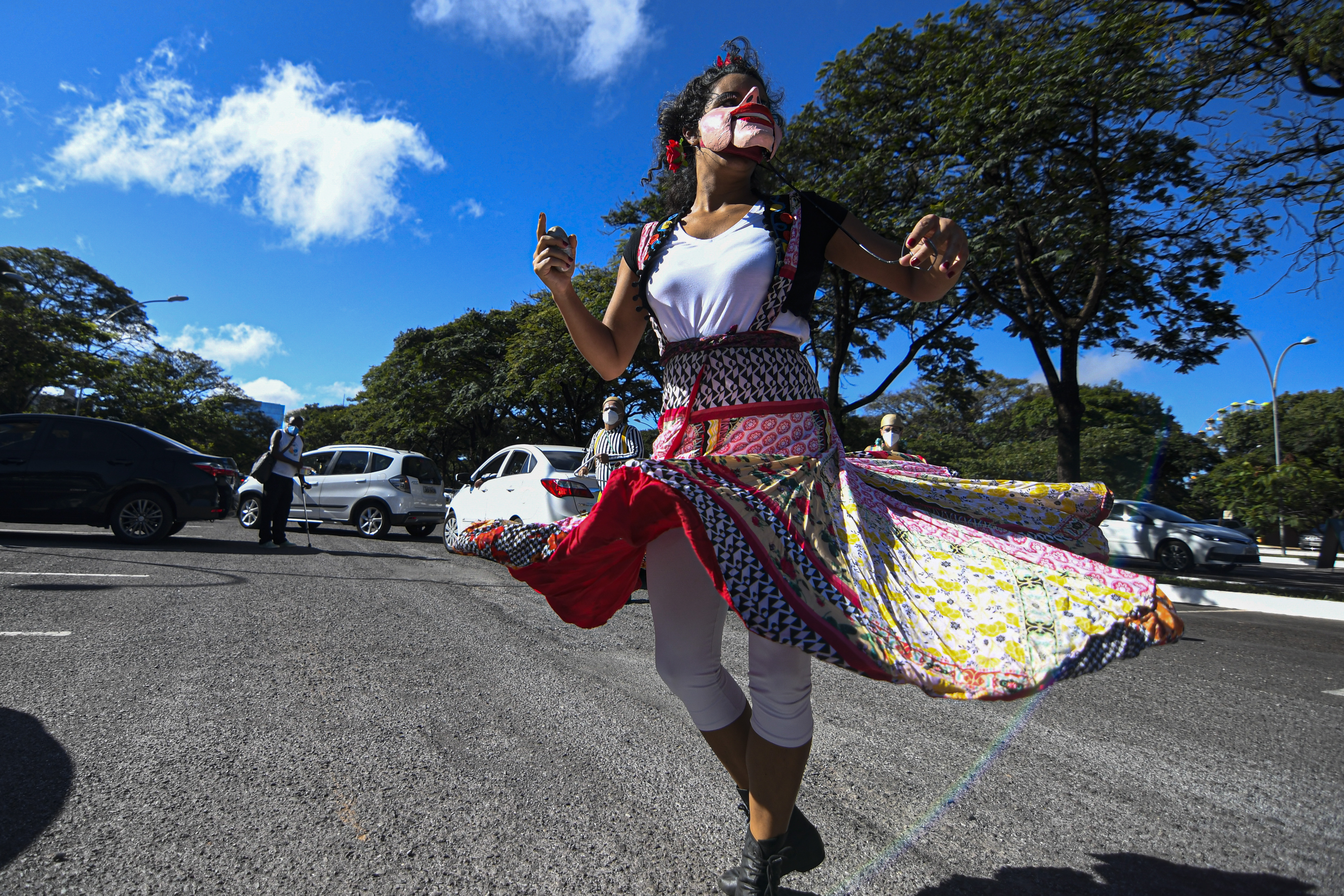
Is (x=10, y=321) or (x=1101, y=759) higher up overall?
(x=10, y=321)

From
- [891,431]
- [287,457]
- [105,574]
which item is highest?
[891,431]

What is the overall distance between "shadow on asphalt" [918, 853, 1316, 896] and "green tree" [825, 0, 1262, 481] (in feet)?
31.3

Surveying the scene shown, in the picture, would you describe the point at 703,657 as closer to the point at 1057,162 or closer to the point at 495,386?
the point at 1057,162

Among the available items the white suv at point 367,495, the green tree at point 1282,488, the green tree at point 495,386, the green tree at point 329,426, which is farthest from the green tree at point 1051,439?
the green tree at point 329,426

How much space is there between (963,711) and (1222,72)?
895cm

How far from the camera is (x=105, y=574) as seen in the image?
6.32 m

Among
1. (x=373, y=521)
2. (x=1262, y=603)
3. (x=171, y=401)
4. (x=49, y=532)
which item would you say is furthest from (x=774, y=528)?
(x=171, y=401)

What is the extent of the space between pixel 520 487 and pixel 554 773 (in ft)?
21.8

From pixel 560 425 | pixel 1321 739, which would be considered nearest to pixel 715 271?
pixel 1321 739

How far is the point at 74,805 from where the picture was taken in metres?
2.09

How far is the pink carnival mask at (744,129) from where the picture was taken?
1755 millimetres

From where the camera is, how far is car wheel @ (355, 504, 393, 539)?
12922 mm

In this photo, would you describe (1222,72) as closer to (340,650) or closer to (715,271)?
(715,271)

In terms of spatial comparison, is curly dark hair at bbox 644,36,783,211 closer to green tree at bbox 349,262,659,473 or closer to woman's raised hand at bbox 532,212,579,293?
woman's raised hand at bbox 532,212,579,293
